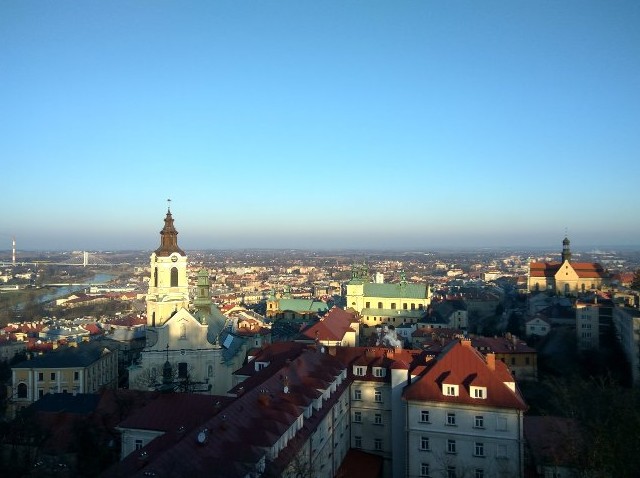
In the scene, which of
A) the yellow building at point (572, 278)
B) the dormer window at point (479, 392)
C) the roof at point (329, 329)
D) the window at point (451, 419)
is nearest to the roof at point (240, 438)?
the window at point (451, 419)

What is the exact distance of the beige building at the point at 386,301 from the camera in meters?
71.5

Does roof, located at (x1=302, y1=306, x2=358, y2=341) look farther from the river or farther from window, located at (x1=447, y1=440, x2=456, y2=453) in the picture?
the river

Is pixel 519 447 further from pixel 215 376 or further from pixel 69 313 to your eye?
pixel 69 313

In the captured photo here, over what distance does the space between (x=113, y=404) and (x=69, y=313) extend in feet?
241

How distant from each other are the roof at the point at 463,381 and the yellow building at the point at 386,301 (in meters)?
46.5

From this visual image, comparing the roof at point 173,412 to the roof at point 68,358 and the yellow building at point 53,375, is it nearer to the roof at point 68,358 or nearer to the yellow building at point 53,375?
the yellow building at point 53,375

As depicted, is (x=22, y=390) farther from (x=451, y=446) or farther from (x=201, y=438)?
(x=451, y=446)

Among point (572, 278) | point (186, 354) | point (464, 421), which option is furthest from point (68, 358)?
point (572, 278)

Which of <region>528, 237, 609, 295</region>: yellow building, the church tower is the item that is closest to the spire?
the church tower

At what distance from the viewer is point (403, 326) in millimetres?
65312

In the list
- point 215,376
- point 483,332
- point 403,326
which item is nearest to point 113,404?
point 215,376

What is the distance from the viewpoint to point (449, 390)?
23297mm

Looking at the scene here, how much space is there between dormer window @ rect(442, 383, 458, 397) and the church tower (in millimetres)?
22082

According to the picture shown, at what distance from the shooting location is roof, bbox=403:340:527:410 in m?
22.6
